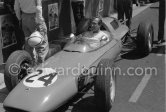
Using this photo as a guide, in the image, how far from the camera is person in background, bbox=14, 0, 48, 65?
5773 millimetres

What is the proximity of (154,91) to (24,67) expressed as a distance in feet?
7.76

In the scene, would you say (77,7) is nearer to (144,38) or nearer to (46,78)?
(144,38)

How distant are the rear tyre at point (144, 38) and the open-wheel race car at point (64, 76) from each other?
0.91 meters

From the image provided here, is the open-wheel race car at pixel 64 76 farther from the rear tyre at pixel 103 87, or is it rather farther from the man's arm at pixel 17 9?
the man's arm at pixel 17 9

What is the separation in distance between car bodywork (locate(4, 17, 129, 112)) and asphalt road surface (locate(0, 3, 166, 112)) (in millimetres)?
390

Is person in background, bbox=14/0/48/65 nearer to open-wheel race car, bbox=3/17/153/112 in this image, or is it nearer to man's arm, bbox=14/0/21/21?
man's arm, bbox=14/0/21/21

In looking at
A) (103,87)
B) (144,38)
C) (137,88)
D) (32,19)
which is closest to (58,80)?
(103,87)

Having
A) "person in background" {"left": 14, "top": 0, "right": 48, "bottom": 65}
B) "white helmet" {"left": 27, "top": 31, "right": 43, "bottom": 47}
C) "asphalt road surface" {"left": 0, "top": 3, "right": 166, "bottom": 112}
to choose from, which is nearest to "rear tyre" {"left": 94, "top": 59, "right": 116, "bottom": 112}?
"asphalt road surface" {"left": 0, "top": 3, "right": 166, "bottom": 112}

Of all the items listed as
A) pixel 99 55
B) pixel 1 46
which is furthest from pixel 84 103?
pixel 1 46

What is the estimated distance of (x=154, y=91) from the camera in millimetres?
5430

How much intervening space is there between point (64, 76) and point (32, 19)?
205cm

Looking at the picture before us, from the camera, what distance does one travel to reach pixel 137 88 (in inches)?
220

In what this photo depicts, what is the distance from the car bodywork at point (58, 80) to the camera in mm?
4128

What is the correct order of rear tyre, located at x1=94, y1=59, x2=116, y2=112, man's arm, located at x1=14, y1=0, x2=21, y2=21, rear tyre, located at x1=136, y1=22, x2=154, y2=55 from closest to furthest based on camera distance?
1. rear tyre, located at x1=94, y1=59, x2=116, y2=112
2. man's arm, located at x1=14, y1=0, x2=21, y2=21
3. rear tyre, located at x1=136, y1=22, x2=154, y2=55
